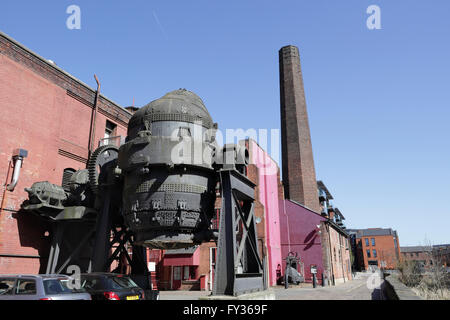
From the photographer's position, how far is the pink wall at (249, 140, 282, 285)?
87.3ft

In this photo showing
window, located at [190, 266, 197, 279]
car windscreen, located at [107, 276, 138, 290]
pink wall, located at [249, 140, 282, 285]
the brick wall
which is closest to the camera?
car windscreen, located at [107, 276, 138, 290]

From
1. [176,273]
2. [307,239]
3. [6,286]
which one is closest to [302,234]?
[307,239]

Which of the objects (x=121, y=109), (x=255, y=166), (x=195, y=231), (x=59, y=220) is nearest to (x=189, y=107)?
(x=195, y=231)

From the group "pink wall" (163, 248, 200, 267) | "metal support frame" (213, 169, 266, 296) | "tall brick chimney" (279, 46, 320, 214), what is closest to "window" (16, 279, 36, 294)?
"metal support frame" (213, 169, 266, 296)

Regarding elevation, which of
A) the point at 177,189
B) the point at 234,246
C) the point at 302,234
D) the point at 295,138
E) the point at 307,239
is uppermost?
the point at 295,138

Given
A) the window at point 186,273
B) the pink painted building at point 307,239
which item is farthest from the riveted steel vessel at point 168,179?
the pink painted building at point 307,239

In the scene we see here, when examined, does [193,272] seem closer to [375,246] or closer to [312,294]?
[312,294]

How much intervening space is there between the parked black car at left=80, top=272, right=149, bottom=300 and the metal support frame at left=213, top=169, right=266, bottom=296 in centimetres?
210

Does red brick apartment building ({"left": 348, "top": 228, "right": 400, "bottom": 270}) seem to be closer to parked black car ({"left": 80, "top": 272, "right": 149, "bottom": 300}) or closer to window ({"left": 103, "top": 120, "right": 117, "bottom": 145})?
window ({"left": 103, "top": 120, "right": 117, "bottom": 145})

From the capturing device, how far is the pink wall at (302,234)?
95.0 ft

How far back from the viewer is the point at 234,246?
27.5 feet

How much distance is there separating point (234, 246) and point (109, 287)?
3.18m
